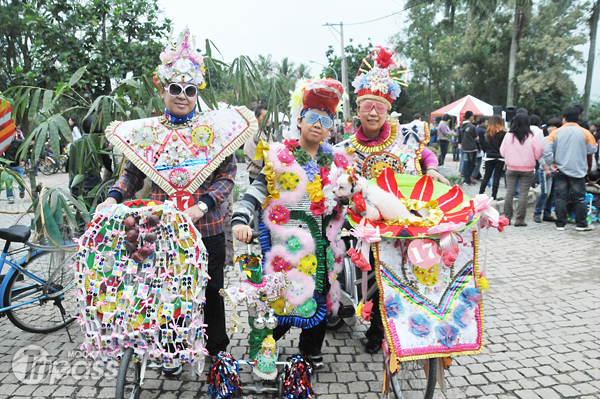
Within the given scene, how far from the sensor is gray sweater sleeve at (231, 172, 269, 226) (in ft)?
8.43

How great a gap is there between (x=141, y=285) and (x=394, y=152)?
2064 millimetres

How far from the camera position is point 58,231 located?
10.7 ft

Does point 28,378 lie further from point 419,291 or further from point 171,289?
point 419,291

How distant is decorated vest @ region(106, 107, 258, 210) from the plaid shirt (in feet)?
0.32

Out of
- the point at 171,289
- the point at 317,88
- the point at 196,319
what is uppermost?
the point at 317,88

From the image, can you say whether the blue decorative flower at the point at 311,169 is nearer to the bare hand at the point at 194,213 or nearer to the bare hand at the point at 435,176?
the bare hand at the point at 194,213

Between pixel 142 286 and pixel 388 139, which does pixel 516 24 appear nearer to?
pixel 388 139

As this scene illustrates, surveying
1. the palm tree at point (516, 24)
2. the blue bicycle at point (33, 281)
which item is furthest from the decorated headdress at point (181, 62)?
the palm tree at point (516, 24)

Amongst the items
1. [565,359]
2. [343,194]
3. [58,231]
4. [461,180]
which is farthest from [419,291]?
[461,180]

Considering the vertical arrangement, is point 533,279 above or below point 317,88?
below

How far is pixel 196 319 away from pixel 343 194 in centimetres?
114

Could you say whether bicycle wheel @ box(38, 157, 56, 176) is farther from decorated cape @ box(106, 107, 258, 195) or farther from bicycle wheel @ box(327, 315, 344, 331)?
bicycle wheel @ box(327, 315, 344, 331)

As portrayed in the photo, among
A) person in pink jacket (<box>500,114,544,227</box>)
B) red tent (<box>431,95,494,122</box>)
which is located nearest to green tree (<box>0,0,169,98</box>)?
person in pink jacket (<box>500,114,544,227</box>)

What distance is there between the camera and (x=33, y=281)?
11.7 feet
